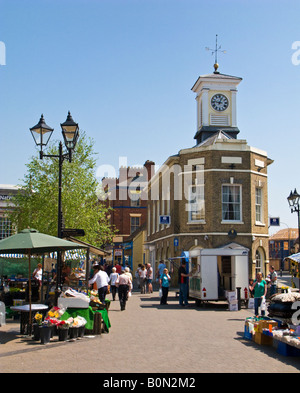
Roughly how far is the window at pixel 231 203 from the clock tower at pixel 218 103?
5.65m

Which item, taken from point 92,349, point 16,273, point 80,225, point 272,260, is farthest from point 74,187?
point 272,260

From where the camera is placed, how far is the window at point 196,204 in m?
31.3

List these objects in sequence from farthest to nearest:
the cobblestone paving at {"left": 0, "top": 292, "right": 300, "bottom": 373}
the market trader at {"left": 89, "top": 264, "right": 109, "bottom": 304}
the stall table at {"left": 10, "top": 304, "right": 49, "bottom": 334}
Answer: the market trader at {"left": 89, "top": 264, "right": 109, "bottom": 304}, the stall table at {"left": 10, "top": 304, "right": 49, "bottom": 334}, the cobblestone paving at {"left": 0, "top": 292, "right": 300, "bottom": 373}

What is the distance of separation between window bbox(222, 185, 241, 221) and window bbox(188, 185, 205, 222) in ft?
4.46

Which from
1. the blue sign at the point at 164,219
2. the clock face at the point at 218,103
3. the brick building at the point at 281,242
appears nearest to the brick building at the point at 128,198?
the clock face at the point at 218,103

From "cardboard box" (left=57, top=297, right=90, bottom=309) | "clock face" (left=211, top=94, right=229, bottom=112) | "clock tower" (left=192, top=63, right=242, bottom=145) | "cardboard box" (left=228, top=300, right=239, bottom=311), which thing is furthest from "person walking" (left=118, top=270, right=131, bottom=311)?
"clock face" (left=211, top=94, right=229, bottom=112)

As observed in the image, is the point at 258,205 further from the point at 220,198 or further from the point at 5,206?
the point at 5,206

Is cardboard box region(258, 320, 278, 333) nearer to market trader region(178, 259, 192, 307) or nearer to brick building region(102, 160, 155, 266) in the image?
market trader region(178, 259, 192, 307)

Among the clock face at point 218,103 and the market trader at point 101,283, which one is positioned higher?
the clock face at point 218,103

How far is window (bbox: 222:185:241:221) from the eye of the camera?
1212 inches

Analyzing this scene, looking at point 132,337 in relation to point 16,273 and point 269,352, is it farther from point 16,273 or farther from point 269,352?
Answer: point 16,273

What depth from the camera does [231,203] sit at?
30.9 metres

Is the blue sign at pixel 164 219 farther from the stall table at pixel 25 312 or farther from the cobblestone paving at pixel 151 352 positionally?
the stall table at pixel 25 312
